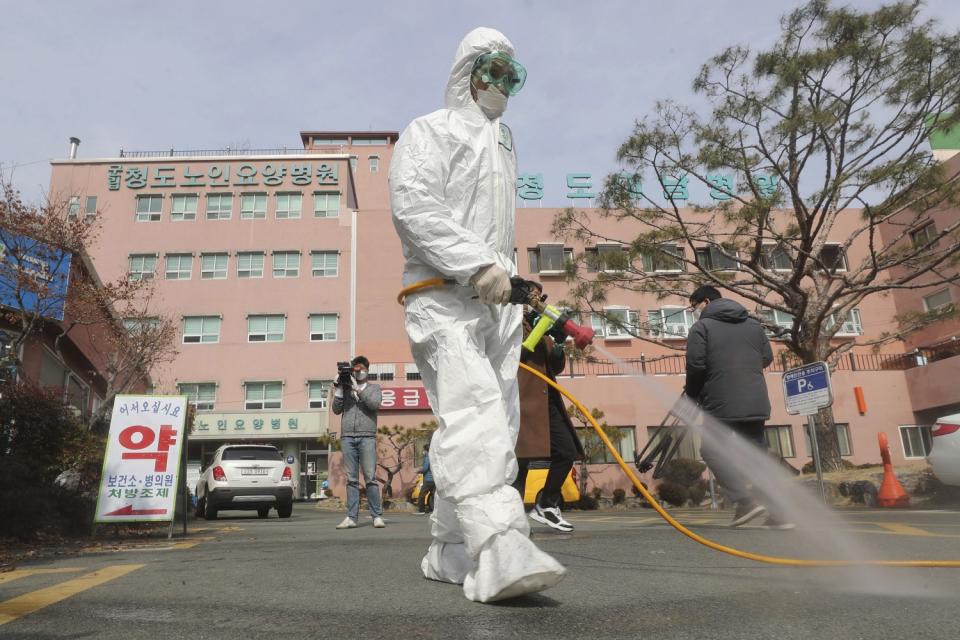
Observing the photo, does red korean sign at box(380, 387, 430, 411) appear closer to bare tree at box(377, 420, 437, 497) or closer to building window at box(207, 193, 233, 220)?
bare tree at box(377, 420, 437, 497)

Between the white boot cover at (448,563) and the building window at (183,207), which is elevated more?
the building window at (183,207)

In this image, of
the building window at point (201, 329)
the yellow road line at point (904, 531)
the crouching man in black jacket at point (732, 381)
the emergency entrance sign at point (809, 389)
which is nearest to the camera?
the yellow road line at point (904, 531)

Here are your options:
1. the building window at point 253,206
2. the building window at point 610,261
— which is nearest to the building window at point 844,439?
the building window at point 610,261

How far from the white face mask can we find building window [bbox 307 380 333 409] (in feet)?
96.9

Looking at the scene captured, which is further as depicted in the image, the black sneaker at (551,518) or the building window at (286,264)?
the building window at (286,264)

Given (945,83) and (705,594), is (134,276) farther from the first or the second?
(705,594)

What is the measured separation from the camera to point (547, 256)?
31172mm

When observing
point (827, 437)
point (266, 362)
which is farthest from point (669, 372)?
point (266, 362)

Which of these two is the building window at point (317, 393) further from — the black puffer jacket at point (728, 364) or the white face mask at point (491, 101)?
the white face mask at point (491, 101)

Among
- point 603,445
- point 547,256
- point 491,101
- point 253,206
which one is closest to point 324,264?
point 253,206

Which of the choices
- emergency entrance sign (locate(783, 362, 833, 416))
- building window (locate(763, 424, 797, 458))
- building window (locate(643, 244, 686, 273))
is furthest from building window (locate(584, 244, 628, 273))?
building window (locate(763, 424, 797, 458))

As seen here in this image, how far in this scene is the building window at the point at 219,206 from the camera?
36.1 m

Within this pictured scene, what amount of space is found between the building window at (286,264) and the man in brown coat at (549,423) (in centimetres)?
3123

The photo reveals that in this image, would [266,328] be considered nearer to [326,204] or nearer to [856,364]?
[326,204]
